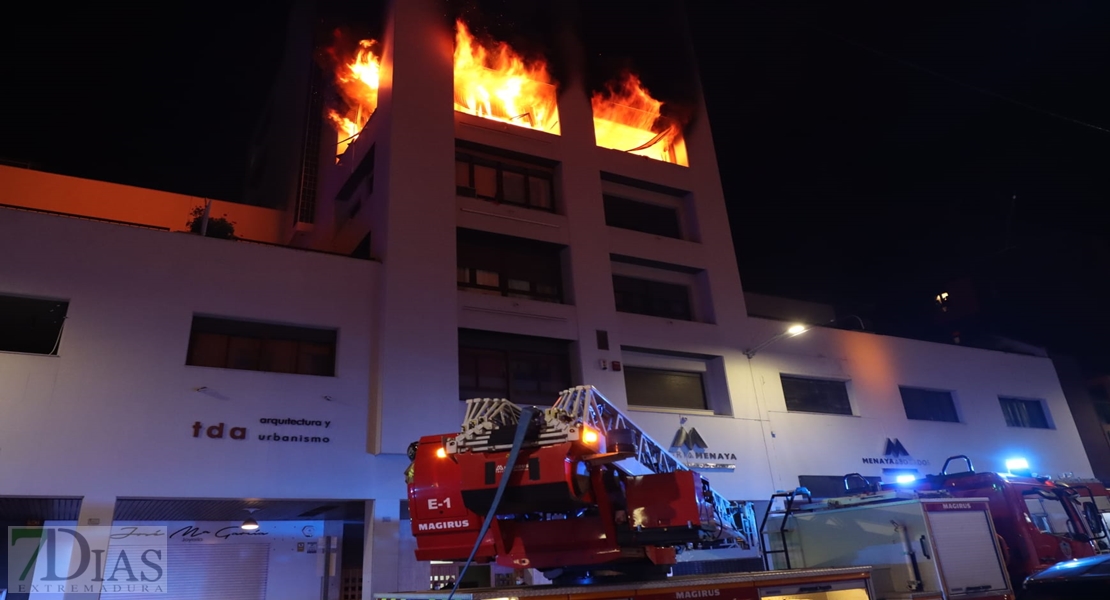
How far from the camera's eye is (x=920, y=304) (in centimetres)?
3325

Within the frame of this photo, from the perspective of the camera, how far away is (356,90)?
76.8 feet

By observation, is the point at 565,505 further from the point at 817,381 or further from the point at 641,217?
the point at 817,381

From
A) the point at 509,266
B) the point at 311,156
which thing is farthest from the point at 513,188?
the point at 311,156

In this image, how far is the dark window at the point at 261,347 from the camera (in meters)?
14.8

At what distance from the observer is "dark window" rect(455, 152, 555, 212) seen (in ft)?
65.9

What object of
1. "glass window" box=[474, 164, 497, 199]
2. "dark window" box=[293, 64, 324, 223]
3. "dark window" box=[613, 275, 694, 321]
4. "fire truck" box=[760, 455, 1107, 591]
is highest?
"dark window" box=[293, 64, 324, 223]

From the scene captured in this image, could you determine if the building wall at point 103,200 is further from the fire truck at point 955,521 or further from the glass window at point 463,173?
the fire truck at point 955,521

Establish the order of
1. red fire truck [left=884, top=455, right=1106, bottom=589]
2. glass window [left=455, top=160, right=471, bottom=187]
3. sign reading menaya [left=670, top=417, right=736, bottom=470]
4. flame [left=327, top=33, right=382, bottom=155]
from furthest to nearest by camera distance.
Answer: flame [left=327, top=33, right=382, bottom=155] → glass window [left=455, top=160, right=471, bottom=187] → sign reading menaya [left=670, top=417, right=736, bottom=470] → red fire truck [left=884, top=455, right=1106, bottom=589]

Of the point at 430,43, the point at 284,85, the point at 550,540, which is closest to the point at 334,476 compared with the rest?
the point at 550,540

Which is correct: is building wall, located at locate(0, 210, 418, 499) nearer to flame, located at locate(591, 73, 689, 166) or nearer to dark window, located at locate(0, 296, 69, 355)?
dark window, located at locate(0, 296, 69, 355)

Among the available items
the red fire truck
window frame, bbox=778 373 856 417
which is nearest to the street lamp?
window frame, bbox=778 373 856 417

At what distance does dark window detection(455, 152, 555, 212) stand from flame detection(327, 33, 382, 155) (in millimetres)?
4684

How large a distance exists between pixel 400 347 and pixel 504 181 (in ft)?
24.1

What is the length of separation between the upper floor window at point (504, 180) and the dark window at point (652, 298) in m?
3.60
